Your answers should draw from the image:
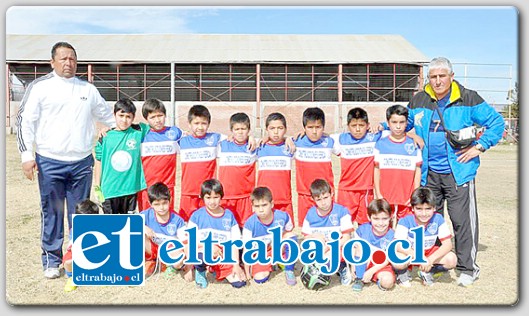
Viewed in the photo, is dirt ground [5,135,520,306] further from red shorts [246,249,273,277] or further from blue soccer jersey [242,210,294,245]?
blue soccer jersey [242,210,294,245]

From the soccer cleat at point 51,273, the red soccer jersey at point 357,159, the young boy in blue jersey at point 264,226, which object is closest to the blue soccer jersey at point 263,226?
the young boy in blue jersey at point 264,226

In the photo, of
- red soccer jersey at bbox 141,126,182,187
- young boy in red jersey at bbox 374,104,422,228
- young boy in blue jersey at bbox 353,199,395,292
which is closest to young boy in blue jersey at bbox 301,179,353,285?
young boy in blue jersey at bbox 353,199,395,292

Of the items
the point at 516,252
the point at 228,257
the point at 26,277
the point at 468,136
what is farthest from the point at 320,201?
the point at 26,277

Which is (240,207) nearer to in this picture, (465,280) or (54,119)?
(54,119)

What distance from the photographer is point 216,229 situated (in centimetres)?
347

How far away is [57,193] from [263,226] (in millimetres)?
1401

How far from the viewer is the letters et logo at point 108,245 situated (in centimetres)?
334

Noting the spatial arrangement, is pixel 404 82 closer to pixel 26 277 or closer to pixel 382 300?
pixel 382 300

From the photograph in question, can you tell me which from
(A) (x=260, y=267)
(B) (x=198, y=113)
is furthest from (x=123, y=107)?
(A) (x=260, y=267)

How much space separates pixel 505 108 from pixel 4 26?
3870 mm

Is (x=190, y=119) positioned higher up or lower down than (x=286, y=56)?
lower down

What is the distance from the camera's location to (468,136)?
3.50m

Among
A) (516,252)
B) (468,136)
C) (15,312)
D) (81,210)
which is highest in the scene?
(468,136)

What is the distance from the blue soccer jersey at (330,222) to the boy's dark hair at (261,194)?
0.31 metres
